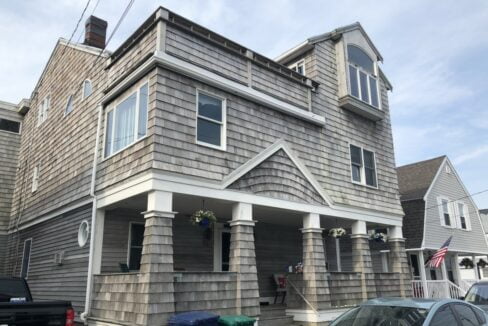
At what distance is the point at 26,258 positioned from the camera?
594 inches

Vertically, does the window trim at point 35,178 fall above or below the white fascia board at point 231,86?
below

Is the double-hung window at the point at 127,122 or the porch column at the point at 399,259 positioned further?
the porch column at the point at 399,259

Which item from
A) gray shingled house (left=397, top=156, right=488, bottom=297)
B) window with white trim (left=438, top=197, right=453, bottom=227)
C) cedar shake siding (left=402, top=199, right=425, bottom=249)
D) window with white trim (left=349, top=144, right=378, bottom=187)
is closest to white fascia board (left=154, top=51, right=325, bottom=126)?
window with white trim (left=349, top=144, right=378, bottom=187)

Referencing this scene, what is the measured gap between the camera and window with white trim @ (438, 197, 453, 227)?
838 inches

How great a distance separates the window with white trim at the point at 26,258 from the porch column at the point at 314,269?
9.36m

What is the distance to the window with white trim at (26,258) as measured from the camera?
48.2 ft

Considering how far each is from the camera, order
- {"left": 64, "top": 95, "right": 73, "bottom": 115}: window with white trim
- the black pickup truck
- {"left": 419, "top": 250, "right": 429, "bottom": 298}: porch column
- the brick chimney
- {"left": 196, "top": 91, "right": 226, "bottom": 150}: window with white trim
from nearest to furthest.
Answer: the black pickup truck, {"left": 196, "top": 91, "right": 226, "bottom": 150}: window with white trim, {"left": 64, "top": 95, "right": 73, "bottom": 115}: window with white trim, the brick chimney, {"left": 419, "top": 250, "right": 429, "bottom": 298}: porch column

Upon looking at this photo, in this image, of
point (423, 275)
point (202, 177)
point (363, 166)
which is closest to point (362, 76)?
point (363, 166)

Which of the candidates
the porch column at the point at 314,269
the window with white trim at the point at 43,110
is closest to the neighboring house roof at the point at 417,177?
the porch column at the point at 314,269

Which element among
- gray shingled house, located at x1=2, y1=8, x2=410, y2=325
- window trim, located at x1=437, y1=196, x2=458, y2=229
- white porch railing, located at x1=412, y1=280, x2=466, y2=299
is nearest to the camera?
gray shingled house, located at x1=2, y1=8, x2=410, y2=325

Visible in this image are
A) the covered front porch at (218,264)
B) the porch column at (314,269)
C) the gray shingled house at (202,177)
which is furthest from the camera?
the porch column at (314,269)

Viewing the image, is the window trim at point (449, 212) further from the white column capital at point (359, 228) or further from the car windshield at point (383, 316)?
the car windshield at point (383, 316)

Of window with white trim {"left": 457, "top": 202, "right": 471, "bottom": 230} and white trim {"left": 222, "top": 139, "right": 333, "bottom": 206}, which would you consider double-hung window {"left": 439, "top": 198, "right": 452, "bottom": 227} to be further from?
white trim {"left": 222, "top": 139, "right": 333, "bottom": 206}

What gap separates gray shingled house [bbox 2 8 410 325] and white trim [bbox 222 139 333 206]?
4 cm
